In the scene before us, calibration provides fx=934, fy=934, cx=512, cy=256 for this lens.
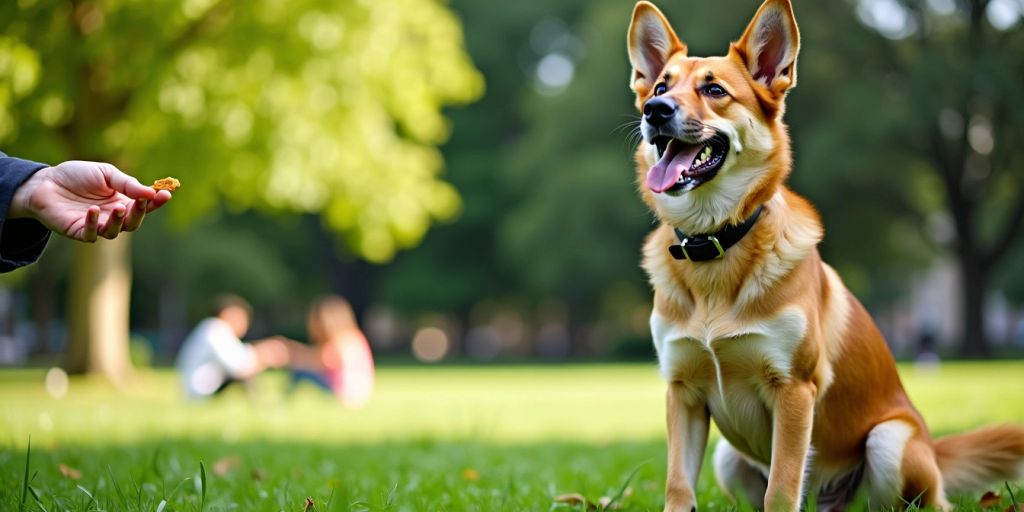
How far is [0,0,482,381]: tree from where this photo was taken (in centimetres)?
1338

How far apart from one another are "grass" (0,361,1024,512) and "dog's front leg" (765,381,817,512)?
0.59 meters

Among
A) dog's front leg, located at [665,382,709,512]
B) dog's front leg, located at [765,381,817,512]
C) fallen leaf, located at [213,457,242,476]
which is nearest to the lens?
dog's front leg, located at [765,381,817,512]

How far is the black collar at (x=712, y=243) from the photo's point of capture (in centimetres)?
387

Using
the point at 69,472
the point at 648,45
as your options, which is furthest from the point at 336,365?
the point at 648,45

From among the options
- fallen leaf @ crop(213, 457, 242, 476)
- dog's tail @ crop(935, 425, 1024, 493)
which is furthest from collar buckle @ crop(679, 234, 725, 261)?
fallen leaf @ crop(213, 457, 242, 476)

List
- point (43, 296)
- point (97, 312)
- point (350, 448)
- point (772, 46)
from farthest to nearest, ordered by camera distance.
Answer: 1. point (43, 296)
2. point (97, 312)
3. point (350, 448)
4. point (772, 46)

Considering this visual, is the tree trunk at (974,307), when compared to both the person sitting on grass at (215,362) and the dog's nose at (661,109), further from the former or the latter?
the dog's nose at (661,109)

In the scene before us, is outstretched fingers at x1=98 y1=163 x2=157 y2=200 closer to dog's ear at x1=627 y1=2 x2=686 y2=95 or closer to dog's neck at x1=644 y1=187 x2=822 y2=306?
dog's neck at x1=644 y1=187 x2=822 y2=306

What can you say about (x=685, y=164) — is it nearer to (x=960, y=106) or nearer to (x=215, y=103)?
(x=215, y=103)

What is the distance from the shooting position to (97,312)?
16.2m

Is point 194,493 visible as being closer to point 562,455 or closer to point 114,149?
point 562,455

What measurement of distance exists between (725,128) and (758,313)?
0.80m

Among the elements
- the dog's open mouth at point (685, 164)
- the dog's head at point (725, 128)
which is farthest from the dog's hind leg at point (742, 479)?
the dog's open mouth at point (685, 164)

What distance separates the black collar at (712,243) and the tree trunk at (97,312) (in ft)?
46.1
